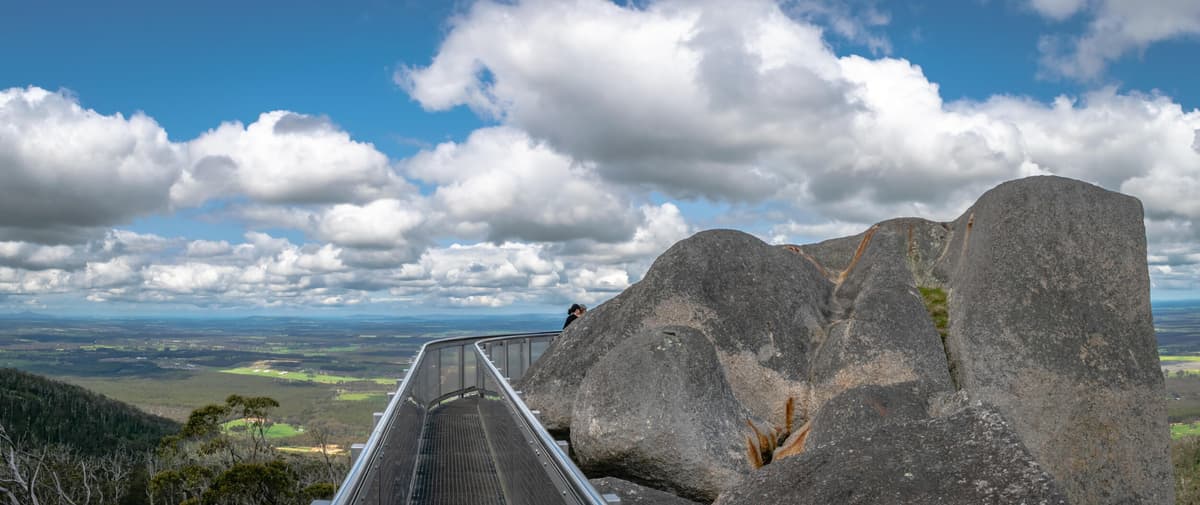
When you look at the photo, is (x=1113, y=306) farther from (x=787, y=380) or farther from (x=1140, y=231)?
(x=787, y=380)

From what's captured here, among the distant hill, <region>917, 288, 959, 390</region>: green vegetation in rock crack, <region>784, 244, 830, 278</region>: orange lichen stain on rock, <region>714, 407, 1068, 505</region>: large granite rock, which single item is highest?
<region>784, 244, 830, 278</region>: orange lichen stain on rock

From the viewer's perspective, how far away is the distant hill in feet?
409

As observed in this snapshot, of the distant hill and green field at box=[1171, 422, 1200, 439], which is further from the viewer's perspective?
the distant hill

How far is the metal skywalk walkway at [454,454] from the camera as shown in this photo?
560 cm

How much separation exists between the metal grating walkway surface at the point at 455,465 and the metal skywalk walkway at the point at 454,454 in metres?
0.01

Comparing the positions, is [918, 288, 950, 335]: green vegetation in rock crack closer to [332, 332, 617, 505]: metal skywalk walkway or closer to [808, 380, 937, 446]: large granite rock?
[808, 380, 937, 446]: large granite rock

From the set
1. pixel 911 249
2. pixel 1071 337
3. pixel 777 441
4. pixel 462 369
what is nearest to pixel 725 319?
pixel 777 441

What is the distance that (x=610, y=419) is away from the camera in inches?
558

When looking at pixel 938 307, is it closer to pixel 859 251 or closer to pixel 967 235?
pixel 967 235

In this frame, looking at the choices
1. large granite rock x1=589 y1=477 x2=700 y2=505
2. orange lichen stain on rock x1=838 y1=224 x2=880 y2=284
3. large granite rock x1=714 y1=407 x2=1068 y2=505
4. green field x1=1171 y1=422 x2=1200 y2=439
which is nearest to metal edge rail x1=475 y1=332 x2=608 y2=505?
large granite rock x1=714 y1=407 x2=1068 y2=505

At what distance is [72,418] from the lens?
138125 mm

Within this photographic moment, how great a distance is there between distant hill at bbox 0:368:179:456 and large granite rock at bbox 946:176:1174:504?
127m

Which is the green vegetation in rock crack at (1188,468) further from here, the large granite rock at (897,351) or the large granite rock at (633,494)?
the large granite rock at (633,494)

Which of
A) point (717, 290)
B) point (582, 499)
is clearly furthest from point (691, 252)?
point (582, 499)
